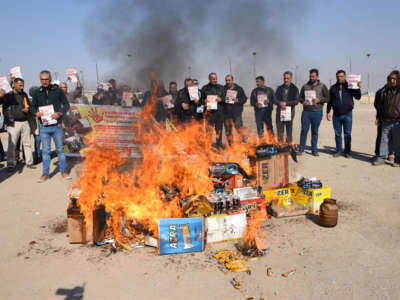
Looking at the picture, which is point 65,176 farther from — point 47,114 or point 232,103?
point 232,103

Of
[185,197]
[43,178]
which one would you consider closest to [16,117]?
[43,178]

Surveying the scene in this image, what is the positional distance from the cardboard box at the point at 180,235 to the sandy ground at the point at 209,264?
11cm

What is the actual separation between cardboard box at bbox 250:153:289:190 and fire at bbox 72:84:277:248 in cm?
26

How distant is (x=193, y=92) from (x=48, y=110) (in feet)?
11.8

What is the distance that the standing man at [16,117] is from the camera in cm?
804

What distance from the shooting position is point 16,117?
322 inches

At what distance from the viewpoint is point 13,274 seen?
365 cm

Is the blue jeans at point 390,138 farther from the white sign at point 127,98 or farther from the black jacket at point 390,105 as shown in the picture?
the white sign at point 127,98

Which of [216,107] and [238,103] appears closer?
[216,107]

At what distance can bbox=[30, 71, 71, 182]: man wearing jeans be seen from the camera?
23.5 feet

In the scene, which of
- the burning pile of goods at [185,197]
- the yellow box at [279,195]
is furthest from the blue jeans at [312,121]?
the yellow box at [279,195]

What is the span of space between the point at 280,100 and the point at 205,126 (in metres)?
2.37

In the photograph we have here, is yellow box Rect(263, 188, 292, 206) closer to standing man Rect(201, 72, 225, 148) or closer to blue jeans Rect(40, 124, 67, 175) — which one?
standing man Rect(201, 72, 225, 148)

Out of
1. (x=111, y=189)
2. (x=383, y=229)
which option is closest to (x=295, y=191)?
(x=383, y=229)
